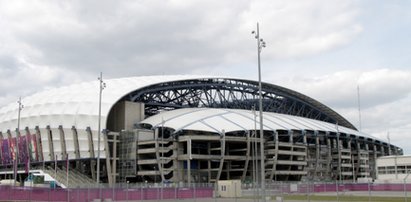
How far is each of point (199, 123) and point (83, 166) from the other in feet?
81.4

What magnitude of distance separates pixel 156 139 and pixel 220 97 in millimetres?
33157

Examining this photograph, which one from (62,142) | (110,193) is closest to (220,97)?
(62,142)

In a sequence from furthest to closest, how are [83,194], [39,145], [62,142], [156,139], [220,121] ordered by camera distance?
[39,145]
[220,121]
[62,142]
[156,139]
[83,194]

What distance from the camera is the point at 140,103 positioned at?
11544cm

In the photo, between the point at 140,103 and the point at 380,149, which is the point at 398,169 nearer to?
the point at 380,149

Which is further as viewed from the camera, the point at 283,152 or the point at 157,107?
the point at 157,107

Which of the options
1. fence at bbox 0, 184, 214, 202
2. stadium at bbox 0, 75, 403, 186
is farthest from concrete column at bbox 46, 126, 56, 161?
fence at bbox 0, 184, 214, 202

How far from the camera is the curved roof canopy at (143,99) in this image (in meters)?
107

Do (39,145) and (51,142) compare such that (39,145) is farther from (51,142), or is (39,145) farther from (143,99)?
(143,99)

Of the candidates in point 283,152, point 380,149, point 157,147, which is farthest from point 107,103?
point 380,149

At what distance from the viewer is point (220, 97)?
13075cm

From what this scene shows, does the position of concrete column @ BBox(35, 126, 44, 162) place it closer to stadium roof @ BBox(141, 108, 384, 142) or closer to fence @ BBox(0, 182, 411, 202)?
stadium roof @ BBox(141, 108, 384, 142)

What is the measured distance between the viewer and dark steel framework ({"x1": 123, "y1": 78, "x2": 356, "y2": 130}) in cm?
12181

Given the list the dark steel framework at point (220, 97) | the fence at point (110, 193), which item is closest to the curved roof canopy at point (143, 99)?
the dark steel framework at point (220, 97)
